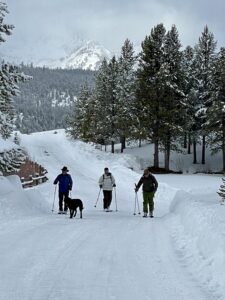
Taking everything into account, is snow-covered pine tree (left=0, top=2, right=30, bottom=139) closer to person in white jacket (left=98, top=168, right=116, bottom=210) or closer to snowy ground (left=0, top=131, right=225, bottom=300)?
snowy ground (left=0, top=131, right=225, bottom=300)

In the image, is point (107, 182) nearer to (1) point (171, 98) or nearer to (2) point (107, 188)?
(2) point (107, 188)

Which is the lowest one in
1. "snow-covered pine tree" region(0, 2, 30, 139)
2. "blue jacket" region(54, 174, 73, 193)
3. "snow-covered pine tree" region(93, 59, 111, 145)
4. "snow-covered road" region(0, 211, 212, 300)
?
"snow-covered road" region(0, 211, 212, 300)

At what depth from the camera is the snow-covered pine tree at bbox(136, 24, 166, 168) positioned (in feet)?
122

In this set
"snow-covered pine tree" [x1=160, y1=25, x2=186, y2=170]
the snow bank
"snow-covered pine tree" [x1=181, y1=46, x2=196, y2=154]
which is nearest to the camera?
the snow bank

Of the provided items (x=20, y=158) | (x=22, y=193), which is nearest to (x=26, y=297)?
(x=20, y=158)

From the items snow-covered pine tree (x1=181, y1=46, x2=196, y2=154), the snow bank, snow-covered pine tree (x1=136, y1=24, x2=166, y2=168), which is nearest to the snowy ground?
the snow bank

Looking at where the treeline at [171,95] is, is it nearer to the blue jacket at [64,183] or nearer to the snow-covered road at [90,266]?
the blue jacket at [64,183]

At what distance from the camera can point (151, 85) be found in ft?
123

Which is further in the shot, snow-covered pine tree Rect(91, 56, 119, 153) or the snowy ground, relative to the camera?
snow-covered pine tree Rect(91, 56, 119, 153)

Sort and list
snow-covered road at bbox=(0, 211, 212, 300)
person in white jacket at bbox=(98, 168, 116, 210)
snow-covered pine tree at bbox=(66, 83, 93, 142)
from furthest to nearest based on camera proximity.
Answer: snow-covered pine tree at bbox=(66, 83, 93, 142) → person in white jacket at bbox=(98, 168, 116, 210) → snow-covered road at bbox=(0, 211, 212, 300)

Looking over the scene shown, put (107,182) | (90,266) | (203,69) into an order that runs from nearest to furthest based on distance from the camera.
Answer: (90,266) < (107,182) < (203,69)

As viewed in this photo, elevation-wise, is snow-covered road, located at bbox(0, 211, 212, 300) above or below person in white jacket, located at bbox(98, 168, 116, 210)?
below

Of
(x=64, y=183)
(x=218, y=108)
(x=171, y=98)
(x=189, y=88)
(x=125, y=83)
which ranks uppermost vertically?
(x=125, y=83)

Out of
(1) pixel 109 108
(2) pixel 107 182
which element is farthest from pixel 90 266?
(1) pixel 109 108
